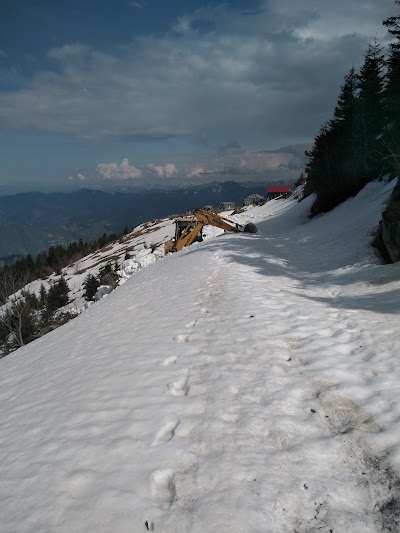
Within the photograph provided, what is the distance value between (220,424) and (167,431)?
690 millimetres

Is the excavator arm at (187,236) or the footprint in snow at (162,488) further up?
the excavator arm at (187,236)

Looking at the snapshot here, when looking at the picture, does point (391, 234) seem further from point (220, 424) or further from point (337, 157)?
point (337, 157)

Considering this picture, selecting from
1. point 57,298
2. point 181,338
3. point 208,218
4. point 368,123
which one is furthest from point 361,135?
point 57,298

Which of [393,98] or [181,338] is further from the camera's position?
[393,98]

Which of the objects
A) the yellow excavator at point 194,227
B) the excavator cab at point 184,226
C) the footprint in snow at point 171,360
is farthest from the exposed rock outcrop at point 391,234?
the excavator cab at point 184,226

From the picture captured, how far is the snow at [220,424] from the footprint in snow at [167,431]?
2 cm

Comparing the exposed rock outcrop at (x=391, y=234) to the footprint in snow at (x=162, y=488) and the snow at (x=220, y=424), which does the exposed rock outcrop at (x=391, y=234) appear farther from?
the footprint in snow at (x=162, y=488)

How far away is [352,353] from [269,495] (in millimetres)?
3184

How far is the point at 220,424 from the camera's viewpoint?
410 centimetres

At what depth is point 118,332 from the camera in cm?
927

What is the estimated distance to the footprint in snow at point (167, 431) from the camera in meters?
3.96

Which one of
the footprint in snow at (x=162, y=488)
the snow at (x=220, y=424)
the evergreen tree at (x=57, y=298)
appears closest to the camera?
the snow at (x=220, y=424)

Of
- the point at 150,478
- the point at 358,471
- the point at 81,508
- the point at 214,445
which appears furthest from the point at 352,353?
the point at 81,508

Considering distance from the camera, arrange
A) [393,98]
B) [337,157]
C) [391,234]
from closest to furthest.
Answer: [391,234] < [393,98] < [337,157]
